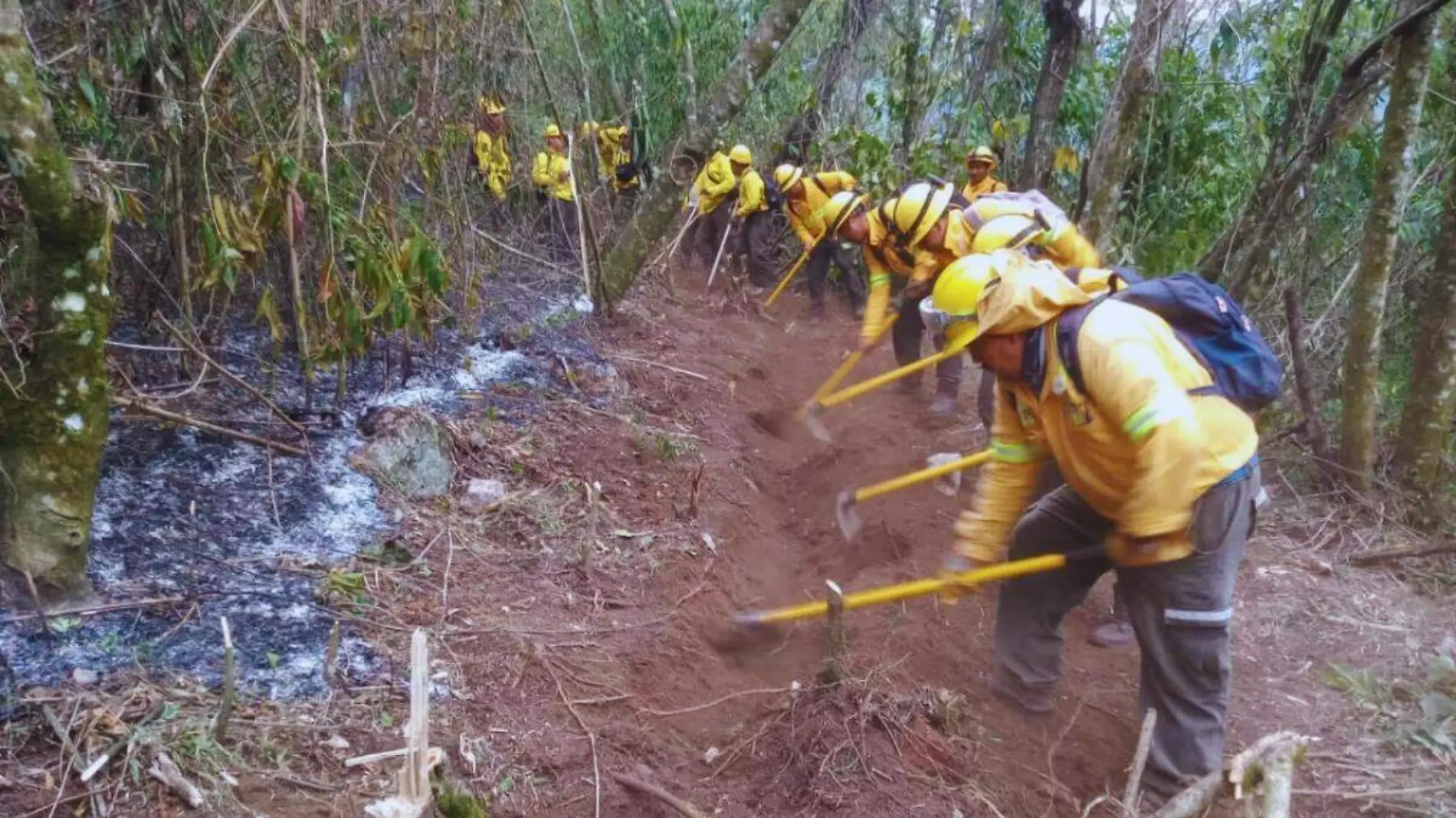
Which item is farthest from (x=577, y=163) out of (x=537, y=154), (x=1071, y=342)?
(x=1071, y=342)

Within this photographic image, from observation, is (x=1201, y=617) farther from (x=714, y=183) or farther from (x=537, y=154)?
(x=714, y=183)

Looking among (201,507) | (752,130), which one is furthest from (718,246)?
(201,507)

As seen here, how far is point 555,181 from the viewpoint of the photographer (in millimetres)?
8242

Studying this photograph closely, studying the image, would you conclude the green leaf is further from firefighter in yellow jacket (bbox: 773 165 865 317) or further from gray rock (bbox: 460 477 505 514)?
firefighter in yellow jacket (bbox: 773 165 865 317)

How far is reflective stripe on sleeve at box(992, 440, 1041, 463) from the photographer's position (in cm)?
360

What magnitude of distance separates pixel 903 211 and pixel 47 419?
15.1 feet

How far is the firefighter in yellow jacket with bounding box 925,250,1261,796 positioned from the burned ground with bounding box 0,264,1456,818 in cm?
46

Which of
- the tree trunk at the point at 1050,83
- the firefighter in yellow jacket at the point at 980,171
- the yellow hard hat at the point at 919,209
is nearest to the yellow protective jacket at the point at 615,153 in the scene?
the firefighter in yellow jacket at the point at 980,171

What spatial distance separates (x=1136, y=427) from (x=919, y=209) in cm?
354

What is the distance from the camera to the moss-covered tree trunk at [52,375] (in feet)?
9.66

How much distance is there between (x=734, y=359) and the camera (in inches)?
353

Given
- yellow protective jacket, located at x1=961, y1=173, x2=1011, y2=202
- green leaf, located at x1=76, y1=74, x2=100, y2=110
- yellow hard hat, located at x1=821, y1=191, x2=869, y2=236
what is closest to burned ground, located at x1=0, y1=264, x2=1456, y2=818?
green leaf, located at x1=76, y1=74, x2=100, y2=110

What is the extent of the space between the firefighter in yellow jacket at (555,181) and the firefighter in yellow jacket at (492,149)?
41 cm

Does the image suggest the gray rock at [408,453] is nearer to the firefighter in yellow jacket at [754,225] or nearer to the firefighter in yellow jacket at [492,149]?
the firefighter in yellow jacket at [492,149]
